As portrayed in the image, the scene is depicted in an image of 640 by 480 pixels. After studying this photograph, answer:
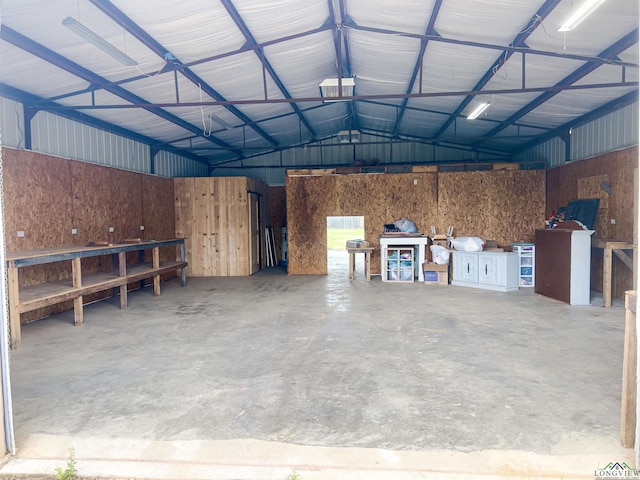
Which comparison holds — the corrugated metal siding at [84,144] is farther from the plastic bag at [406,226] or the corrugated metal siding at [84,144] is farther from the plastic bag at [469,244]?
the plastic bag at [469,244]

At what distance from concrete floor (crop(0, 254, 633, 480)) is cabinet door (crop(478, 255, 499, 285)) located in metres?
2.00

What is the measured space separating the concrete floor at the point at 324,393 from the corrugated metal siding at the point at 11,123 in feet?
9.07

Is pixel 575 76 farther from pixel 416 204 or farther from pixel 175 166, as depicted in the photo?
pixel 175 166

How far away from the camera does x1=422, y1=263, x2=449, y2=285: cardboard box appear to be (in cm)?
878

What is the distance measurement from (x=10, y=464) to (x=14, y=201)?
469 centimetres

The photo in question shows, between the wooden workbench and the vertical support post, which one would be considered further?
the vertical support post

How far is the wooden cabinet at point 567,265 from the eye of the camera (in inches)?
256

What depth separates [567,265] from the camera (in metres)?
6.64

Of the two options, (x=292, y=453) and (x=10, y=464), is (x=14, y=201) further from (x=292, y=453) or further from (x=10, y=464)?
(x=292, y=453)

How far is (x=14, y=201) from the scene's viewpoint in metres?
5.72

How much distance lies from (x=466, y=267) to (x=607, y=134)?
3597 mm

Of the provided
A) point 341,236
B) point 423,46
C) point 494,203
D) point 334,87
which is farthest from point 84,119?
point 341,236

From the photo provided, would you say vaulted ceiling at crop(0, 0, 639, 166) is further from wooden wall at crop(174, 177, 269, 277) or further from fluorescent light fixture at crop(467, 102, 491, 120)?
wooden wall at crop(174, 177, 269, 277)

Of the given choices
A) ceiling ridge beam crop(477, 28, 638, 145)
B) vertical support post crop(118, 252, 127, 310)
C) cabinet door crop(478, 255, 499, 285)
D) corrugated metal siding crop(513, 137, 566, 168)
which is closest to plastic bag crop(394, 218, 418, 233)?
cabinet door crop(478, 255, 499, 285)
